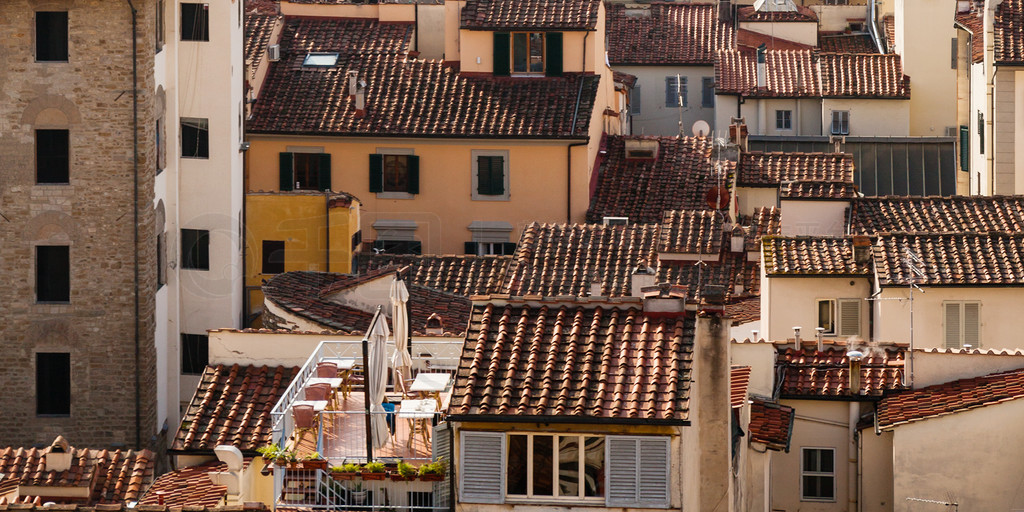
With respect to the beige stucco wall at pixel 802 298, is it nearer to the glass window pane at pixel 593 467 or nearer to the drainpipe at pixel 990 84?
the drainpipe at pixel 990 84

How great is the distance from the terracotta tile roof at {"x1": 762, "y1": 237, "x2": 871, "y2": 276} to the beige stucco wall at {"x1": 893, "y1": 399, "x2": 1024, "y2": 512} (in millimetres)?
8652

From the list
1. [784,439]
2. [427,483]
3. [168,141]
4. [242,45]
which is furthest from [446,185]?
[427,483]

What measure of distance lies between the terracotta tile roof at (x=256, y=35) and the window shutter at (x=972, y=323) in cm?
2422

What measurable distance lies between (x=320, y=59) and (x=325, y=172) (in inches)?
158

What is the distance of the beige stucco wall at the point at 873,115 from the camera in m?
71.9

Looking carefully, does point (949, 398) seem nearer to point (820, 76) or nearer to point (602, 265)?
point (602, 265)

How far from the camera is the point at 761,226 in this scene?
47.4 m

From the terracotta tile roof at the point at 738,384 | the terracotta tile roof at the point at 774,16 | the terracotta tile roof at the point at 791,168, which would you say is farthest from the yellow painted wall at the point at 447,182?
the terracotta tile roof at the point at 774,16

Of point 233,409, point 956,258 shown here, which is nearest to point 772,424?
point 956,258

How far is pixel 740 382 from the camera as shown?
29.9 metres

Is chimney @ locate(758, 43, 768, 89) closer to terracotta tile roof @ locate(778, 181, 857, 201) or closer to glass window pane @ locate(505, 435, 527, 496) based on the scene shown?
terracotta tile roof @ locate(778, 181, 857, 201)

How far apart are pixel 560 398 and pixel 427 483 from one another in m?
1.96

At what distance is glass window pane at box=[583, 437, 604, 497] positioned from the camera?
22.5 m

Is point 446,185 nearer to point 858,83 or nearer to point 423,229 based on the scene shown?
point 423,229
